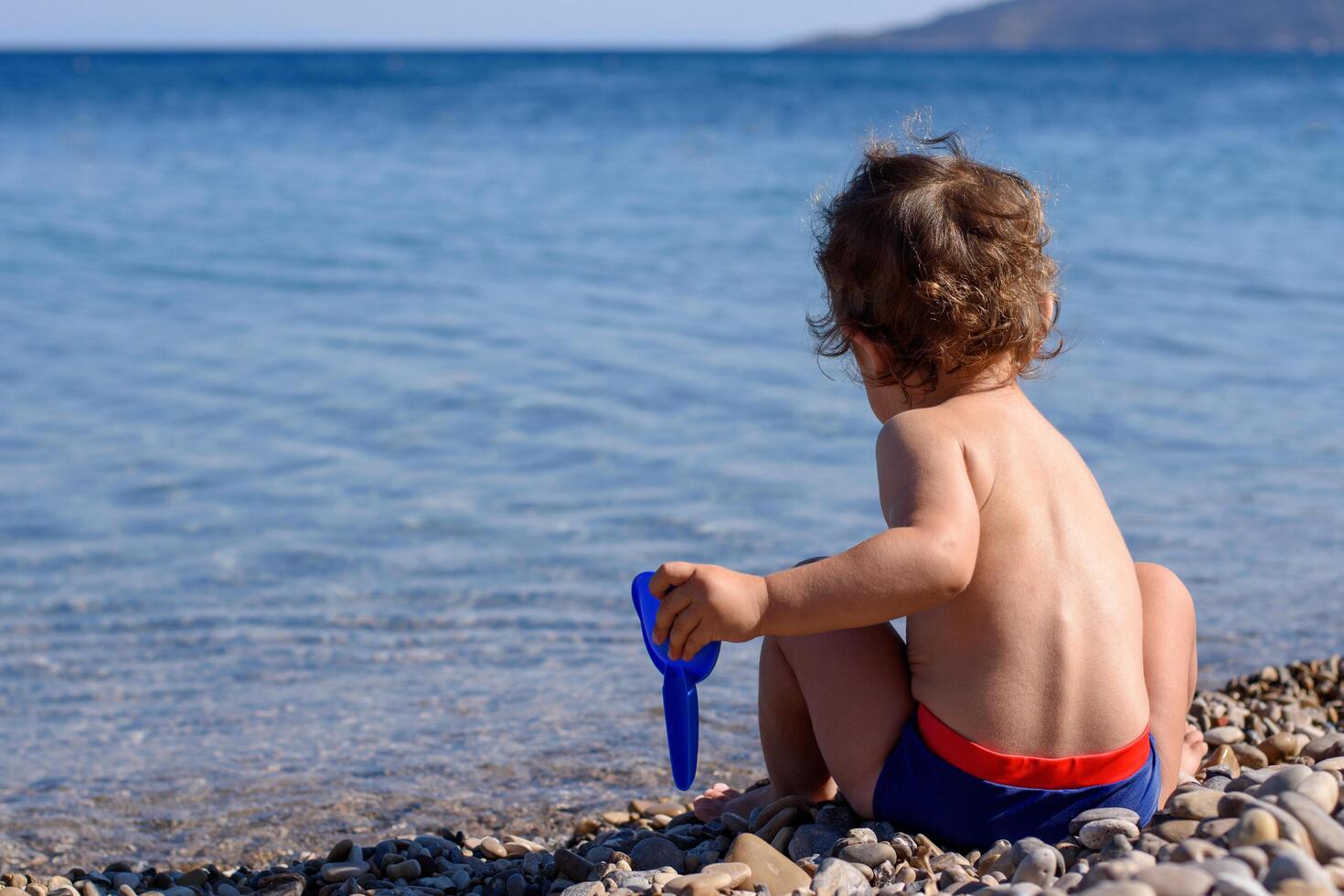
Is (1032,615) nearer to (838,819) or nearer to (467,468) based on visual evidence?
(838,819)

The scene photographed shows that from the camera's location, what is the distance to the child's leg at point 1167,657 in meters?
2.36

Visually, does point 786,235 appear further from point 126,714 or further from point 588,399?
point 126,714

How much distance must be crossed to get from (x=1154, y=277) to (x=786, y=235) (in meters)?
3.48

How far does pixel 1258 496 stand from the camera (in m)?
5.21

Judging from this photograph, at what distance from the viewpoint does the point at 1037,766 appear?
2156 millimetres

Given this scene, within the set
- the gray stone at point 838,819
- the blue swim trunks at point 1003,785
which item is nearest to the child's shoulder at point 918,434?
the blue swim trunks at point 1003,785

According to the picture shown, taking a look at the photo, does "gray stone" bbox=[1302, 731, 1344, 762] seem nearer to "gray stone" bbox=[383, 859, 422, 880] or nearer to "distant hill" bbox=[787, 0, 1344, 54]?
"gray stone" bbox=[383, 859, 422, 880]

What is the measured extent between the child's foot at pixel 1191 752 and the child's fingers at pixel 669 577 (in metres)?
1.17

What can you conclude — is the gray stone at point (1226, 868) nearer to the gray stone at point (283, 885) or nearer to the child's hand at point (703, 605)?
the child's hand at point (703, 605)

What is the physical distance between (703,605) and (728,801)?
2.65ft

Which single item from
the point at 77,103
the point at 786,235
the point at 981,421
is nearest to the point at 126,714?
the point at 981,421

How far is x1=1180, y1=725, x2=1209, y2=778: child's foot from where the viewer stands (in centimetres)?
260

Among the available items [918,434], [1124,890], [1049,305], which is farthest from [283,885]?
[1049,305]

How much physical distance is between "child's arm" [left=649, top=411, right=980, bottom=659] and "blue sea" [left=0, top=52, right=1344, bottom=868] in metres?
0.84
